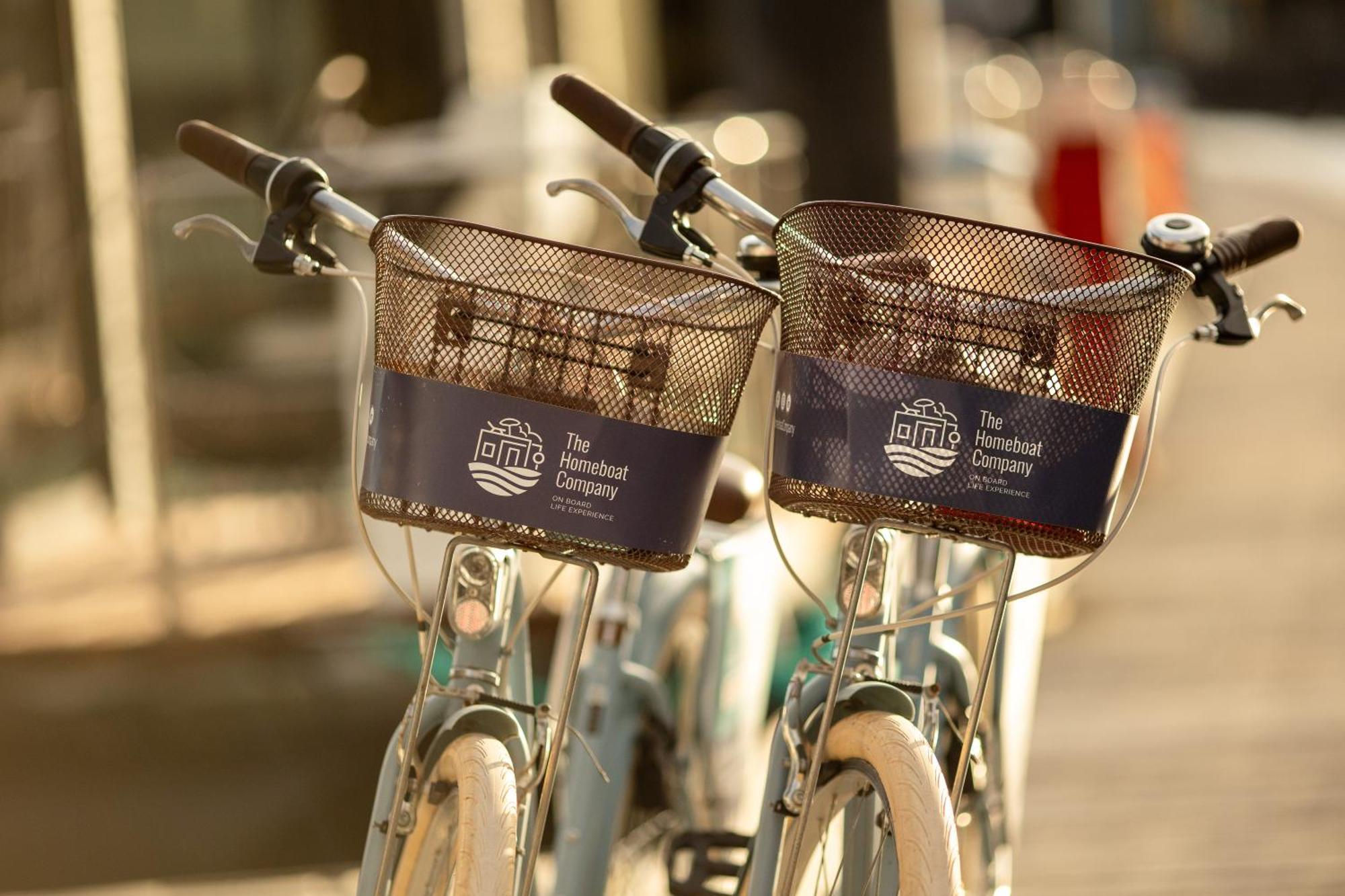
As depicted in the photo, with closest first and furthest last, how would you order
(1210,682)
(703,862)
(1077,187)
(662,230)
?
(662,230) < (703,862) < (1210,682) < (1077,187)

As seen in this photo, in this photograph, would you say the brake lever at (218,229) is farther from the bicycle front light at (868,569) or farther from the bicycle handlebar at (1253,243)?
the bicycle handlebar at (1253,243)

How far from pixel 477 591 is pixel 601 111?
626mm

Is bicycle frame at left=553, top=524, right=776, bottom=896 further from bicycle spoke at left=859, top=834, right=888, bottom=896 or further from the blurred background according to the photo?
the blurred background

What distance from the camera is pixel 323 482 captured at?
299 inches

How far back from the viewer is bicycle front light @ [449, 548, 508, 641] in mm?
2484

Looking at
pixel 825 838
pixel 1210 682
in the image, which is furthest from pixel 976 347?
pixel 1210 682

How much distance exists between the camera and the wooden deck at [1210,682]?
14.7ft

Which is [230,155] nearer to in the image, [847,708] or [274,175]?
[274,175]

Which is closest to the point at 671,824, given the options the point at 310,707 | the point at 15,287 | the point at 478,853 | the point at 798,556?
the point at 478,853

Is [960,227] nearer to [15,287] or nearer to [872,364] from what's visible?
[872,364]

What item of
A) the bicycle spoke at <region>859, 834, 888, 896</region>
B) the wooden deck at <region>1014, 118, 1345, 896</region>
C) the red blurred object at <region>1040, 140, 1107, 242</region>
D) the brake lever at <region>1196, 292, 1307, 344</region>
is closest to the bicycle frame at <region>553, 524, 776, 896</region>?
the bicycle spoke at <region>859, 834, 888, 896</region>

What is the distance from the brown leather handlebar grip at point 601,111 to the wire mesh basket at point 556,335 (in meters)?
0.38

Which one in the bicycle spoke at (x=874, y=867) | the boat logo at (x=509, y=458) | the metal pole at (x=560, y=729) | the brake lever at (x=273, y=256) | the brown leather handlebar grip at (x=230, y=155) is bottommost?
the bicycle spoke at (x=874, y=867)

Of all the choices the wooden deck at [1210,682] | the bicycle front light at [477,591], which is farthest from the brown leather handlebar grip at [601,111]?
the wooden deck at [1210,682]
